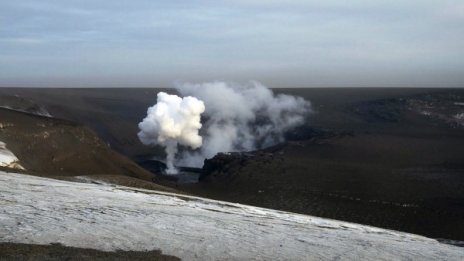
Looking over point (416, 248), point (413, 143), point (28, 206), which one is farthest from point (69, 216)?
point (413, 143)

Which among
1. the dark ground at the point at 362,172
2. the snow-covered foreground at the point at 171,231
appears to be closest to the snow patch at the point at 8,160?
the dark ground at the point at 362,172

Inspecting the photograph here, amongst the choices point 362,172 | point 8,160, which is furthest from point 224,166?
point 8,160

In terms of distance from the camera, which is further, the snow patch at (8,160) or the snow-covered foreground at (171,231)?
the snow patch at (8,160)

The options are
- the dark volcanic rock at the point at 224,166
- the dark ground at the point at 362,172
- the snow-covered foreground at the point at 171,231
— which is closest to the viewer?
the snow-covered foreground at the point at 171,231

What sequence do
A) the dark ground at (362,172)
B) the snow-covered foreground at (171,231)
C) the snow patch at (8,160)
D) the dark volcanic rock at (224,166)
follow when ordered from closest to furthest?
the snow-covered foreground at (171,231) < the snow patch at (8,160) < the dark ground at (362,172) < the dark volcanic rock at (224,166)

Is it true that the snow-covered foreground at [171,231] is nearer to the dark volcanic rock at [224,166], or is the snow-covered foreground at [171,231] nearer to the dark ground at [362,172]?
the dark ground at [362,172]

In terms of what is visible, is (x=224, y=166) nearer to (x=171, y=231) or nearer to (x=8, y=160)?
(x=8, y=160)
